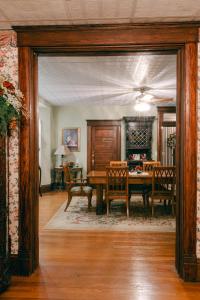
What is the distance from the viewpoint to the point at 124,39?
2664 mm

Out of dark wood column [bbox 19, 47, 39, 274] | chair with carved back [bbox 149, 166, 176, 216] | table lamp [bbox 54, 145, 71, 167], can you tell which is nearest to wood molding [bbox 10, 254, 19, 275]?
dark wood column [bbox 19, 47, 39, 274]

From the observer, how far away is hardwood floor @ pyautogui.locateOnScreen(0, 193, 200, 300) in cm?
242

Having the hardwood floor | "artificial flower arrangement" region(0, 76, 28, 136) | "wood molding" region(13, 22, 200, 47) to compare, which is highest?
"wood molding" region(13, 22, 200, 47)

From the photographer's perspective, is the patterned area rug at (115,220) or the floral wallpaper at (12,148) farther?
the patterned area rug at (115,220)

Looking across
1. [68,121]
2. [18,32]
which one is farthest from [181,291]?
[68,121]

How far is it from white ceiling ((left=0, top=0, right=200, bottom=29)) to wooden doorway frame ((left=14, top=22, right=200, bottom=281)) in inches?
3.9

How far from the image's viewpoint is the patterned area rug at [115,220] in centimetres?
448

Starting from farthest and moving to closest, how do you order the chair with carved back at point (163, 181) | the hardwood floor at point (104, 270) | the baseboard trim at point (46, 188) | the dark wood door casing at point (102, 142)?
the dark wood door casing at point (102, 142) < the baseboard trim at point (46, 188) < the chair with carved back at point (163, 181) < the hardwood floor at point (104, 270)

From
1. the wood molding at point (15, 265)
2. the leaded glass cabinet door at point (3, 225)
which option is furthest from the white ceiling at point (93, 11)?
the wood molding at point (15, 265)

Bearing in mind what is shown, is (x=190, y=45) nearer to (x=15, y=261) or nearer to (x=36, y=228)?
(x=36, y=228)

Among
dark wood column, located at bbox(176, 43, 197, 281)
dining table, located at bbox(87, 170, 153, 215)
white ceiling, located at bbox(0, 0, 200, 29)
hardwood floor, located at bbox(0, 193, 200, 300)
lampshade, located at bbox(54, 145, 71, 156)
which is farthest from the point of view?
lampshade, located at bbox(54, 145, 71, 156)

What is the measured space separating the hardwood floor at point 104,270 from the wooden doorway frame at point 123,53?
214mm

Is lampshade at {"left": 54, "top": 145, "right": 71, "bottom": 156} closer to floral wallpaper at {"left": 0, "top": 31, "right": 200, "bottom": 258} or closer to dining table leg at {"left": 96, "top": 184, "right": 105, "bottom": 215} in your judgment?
dining table leg at {"left": 96, "top": 184, "right": 105, "bottom": 215}

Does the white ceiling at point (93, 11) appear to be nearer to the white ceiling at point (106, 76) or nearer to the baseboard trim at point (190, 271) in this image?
the white ceiling at point (106, 76)
